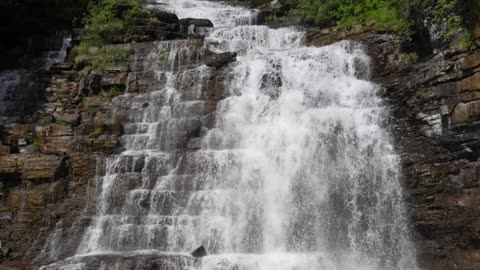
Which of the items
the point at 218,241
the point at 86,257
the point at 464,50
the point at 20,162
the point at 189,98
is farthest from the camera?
the point at 189,98

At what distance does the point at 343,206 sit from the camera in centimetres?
1447

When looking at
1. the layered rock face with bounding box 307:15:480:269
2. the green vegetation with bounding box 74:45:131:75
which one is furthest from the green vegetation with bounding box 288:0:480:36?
the green vegetation with bounding box 74:45:131:75

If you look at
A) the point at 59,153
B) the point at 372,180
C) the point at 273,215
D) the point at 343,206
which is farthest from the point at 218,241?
the point at 59,153

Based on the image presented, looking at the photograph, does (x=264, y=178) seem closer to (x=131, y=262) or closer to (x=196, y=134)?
(x=196, y=134)

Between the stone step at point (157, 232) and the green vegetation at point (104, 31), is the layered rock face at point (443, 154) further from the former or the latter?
the green vegetation at point (104, 31)

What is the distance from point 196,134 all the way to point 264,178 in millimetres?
3086

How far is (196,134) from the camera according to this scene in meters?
17.0

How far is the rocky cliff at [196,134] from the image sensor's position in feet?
45.7

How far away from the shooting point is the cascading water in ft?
45.3

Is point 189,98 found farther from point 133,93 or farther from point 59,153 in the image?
point 59,153

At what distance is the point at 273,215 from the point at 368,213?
103 inches

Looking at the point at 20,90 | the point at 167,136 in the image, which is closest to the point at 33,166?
the point at 167,136

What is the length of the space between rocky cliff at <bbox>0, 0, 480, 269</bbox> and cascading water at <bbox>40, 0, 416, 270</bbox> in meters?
0.50

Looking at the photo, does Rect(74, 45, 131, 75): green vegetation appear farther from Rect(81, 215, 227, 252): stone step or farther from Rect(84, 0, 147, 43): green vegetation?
Rect(81, 215, 227, 252): stone step
